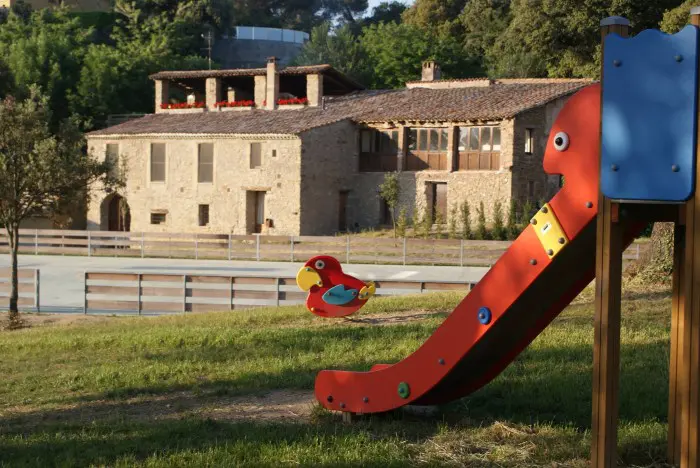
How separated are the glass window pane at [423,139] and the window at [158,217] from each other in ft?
41.0

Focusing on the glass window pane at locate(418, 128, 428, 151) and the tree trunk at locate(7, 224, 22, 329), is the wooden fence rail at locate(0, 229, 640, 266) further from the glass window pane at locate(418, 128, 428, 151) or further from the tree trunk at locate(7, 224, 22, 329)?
the tree trunk at locate(7, 224, 22, 329)

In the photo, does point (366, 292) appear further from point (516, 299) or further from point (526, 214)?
point (526, 214)

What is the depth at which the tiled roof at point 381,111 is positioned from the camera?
131ft

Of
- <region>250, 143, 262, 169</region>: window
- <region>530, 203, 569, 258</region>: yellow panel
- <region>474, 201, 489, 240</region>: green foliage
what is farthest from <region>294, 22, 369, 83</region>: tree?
<region>530, 203, 569, 258</region>: yellow panel

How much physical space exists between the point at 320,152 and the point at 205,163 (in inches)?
221

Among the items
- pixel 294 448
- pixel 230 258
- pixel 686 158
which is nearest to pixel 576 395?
pixel 294 448

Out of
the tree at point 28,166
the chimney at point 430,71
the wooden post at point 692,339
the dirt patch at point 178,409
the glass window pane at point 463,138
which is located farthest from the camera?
the chimney at point 430,71

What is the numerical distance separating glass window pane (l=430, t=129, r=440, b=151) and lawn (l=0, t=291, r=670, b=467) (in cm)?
2670

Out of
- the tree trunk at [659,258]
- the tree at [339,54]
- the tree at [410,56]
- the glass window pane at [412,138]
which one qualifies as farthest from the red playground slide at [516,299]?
the tree at [339,54]

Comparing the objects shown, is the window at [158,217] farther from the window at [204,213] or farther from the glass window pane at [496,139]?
the glass window pane at [496,139]

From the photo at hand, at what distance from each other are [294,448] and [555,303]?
83.5 inches

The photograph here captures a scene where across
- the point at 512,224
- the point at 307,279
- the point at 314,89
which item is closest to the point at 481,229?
the point at 512,224

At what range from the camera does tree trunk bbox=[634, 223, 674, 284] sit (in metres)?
16.0

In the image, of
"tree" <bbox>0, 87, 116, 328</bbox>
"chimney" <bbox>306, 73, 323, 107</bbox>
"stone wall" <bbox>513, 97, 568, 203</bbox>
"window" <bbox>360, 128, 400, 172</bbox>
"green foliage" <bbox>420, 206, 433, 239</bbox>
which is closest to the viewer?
"tree" <bbox>0, 87, 116, 328</bbox>
